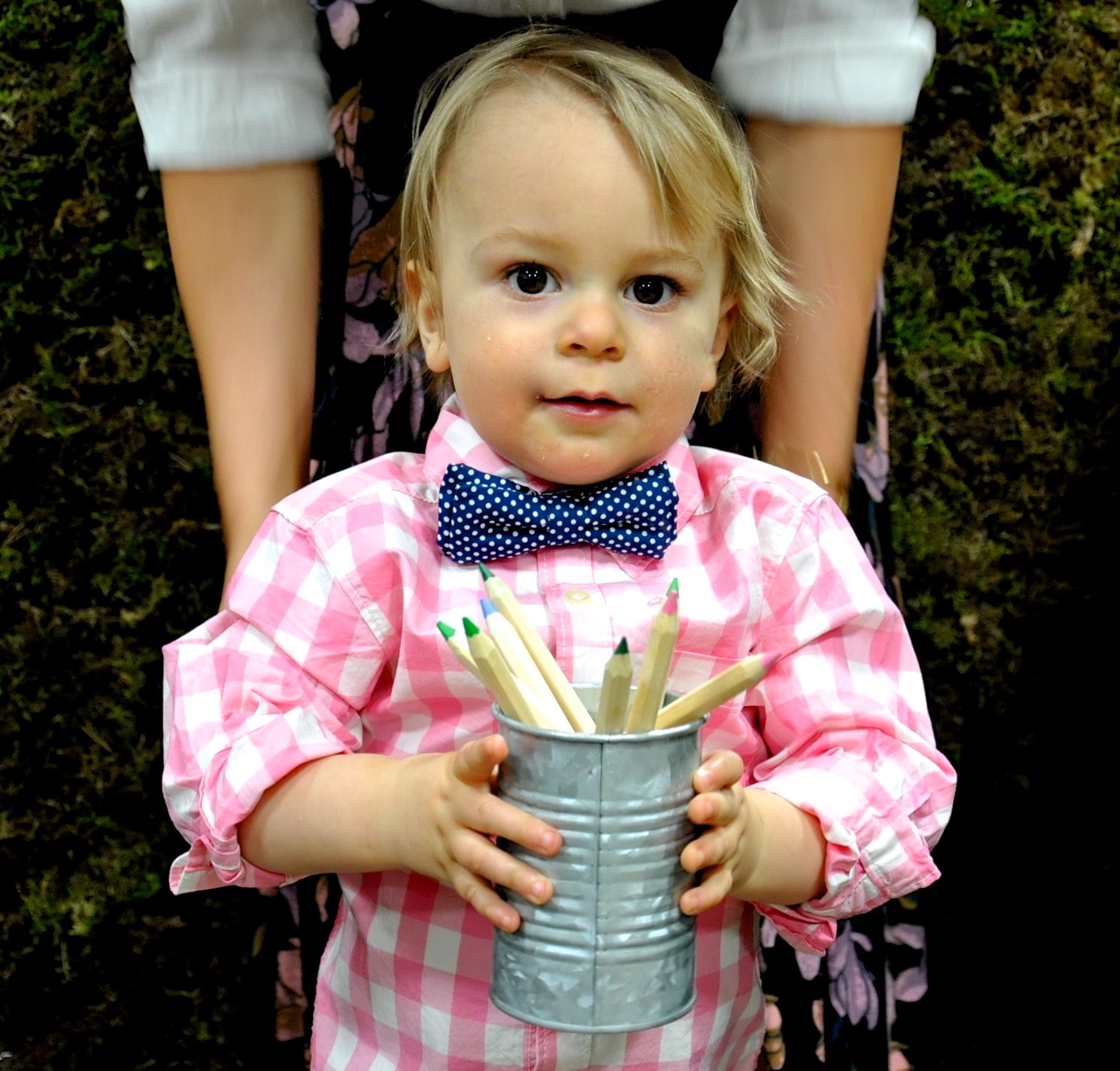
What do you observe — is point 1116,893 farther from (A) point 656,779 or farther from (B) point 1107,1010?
(A) point 656,779

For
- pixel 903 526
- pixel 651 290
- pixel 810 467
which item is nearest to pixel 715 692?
pixel 651 290

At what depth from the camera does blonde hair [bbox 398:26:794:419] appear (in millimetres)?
920

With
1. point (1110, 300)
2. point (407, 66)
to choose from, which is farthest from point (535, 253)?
point (1110, 300)

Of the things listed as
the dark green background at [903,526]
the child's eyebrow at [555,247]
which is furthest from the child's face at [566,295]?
the dark green background at [903,526]

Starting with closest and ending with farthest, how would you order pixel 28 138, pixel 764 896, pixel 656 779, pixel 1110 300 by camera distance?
pixel 656 779
pixel 764 896
pixel 28 138
pixel 1110 300

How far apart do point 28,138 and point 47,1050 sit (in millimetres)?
1029

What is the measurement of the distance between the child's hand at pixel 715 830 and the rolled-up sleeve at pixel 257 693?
289mm

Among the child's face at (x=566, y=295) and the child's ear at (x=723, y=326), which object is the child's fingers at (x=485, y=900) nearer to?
the child's face at (x=566, y=295)

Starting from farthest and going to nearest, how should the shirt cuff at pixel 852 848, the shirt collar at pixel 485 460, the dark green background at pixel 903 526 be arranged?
the dark green background at pixel 903 526, the shirt collar at pixel 485 460, the shirt cuff at pixel 852 848

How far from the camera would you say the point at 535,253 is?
91 centimetres

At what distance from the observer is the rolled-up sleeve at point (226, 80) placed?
113 centimetres

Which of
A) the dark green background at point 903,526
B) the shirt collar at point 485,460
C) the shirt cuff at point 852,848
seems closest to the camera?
the shirt cuff at point 852,848

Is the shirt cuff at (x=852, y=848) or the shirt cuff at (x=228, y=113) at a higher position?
the shirt cuff at (x=228, y=113)

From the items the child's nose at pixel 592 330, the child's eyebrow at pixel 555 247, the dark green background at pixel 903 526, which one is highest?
the child's eyebrow at pixel 555 247
